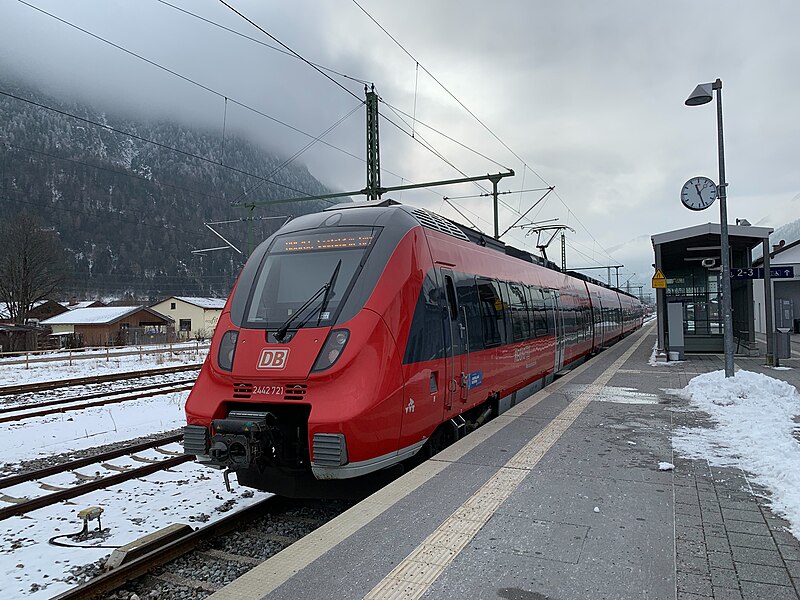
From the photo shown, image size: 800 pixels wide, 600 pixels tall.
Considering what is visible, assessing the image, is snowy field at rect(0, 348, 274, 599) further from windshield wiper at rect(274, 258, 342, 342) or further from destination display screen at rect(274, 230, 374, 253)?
destination display screen at rect(274, 230, 374, 253)

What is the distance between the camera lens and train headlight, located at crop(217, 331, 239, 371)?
5.99m

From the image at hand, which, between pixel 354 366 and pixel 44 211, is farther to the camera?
pixel 44 211

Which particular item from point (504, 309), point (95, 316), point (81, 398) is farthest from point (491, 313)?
point (95, 316)

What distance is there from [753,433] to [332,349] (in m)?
4.96

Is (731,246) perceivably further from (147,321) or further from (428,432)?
(147,321)

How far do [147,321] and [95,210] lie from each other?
51826mm

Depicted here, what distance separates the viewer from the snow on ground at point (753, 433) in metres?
5.11

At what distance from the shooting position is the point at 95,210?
100938 millimetres

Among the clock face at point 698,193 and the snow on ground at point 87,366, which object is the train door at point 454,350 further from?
the snow on ground at point 87,366

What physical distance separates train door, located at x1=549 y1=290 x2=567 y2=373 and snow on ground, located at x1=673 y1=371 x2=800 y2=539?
3359 mm

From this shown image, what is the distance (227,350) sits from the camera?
613 cm

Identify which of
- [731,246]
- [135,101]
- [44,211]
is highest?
[135,101]

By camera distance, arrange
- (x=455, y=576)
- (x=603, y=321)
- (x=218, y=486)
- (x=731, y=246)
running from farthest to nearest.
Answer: (x=603, y=321), (x=731, y=246), (x=218, y=486), (x=455, y=576)

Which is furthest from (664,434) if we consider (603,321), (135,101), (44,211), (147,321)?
(135,101)
